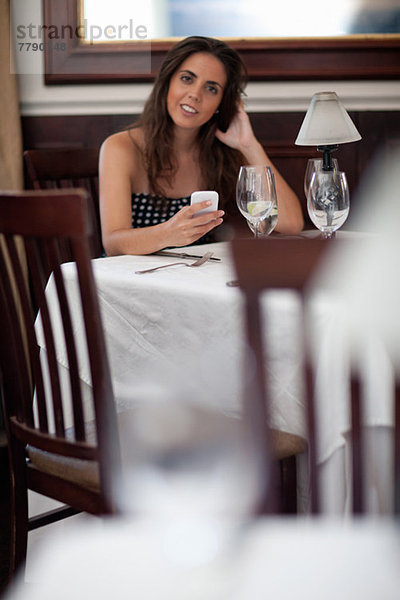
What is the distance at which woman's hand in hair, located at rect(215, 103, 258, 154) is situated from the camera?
2488mm

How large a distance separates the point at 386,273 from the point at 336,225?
3.40 ft

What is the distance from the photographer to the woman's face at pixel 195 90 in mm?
2381

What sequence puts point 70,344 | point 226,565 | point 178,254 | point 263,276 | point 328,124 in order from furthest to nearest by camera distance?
point 328,124, point 178,254, point 70,344, point 263,276, point 226,565

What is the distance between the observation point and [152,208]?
2.40 metres

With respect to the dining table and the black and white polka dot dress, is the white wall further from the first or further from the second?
the dining table

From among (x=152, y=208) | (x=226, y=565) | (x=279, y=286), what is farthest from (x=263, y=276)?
(x=152, y=208)

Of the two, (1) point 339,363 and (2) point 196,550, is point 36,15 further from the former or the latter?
(2) point 196,550

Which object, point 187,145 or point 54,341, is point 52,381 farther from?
point 187,145

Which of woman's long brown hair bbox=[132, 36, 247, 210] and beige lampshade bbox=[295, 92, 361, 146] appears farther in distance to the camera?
woman's long brown hair bbox=[132, 36, 247, 210]

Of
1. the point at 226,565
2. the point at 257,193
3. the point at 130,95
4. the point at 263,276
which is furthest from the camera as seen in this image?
the point at 130,95

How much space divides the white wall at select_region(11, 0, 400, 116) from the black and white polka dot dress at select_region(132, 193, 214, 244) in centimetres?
76

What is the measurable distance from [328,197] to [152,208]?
79 centimetres

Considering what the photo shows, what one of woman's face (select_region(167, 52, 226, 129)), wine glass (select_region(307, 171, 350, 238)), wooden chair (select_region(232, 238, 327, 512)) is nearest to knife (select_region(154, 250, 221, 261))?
wine glass (select_region(307, 171, 350, 238))


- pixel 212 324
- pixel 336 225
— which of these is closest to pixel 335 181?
pixel 336 225
